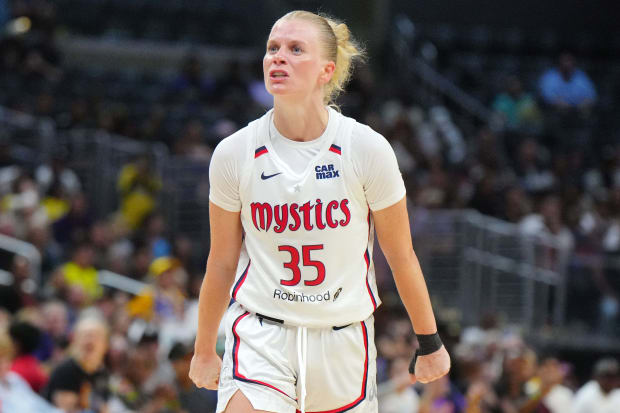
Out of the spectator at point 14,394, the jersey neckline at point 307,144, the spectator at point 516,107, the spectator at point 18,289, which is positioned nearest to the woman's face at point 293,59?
the jersey neckline at point 307,144

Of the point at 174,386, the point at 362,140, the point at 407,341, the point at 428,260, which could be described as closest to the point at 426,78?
the point at 428,260

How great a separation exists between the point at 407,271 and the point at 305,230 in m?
0.45

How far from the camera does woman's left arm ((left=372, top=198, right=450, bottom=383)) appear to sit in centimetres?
393

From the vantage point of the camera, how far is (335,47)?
3.99 metres

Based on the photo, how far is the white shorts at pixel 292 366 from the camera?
376 centimetres

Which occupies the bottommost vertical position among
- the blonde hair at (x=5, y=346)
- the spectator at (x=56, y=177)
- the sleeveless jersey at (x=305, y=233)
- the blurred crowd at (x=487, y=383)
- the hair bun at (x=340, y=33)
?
the blurred crowd at (x=487, y=383)

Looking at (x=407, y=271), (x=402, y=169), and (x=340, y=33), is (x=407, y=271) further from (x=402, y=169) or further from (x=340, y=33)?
(x=402, y=169)

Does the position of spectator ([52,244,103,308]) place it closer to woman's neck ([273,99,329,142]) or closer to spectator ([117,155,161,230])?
spectator ([117,155,161,230])

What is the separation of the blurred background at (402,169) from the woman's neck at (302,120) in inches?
105

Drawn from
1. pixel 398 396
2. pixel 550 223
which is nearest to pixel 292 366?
pixel 398 396

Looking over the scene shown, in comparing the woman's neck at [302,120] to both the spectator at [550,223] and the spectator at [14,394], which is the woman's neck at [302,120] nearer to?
the spectator at [14,394]

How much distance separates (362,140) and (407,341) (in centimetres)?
626

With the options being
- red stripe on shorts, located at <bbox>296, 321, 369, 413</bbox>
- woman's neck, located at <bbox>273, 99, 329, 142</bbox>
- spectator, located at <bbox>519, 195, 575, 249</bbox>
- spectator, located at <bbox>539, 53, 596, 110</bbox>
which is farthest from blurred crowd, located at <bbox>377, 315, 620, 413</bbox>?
spectator, located at <bbox>539, 53, 596, 110</bbox>

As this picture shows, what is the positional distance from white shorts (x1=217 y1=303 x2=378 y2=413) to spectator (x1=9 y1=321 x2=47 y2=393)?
3.66 meters
